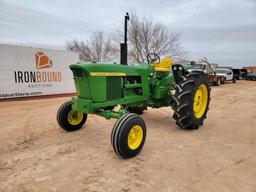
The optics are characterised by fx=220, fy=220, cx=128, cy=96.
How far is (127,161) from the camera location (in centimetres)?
326

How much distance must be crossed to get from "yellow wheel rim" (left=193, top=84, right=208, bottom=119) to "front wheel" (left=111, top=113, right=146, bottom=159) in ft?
6.78

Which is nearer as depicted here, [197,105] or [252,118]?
[197,105]

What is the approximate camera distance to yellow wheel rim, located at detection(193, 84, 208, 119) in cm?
510

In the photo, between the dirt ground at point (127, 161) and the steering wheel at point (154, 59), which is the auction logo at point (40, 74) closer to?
the dirt ground at point (127, 161)

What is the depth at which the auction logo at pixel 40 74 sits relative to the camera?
916 centimetres

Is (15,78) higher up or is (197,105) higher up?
(15,78)

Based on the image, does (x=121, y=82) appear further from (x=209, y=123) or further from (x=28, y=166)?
(x=209, y=123)

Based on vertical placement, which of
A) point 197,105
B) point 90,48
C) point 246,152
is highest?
point 90,48

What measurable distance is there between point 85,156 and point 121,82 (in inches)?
58.0

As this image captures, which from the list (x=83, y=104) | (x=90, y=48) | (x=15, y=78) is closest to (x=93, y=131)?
(x=83, y=104)

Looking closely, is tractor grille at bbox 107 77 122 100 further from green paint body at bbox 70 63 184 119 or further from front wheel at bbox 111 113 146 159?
front wheel at bbox 111 113 146 159

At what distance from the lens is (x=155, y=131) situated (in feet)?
15.6

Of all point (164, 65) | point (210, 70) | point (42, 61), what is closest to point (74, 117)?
point (164, 65)

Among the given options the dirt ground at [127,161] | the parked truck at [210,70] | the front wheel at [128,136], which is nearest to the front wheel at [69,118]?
the dirt ground at [127,161]
